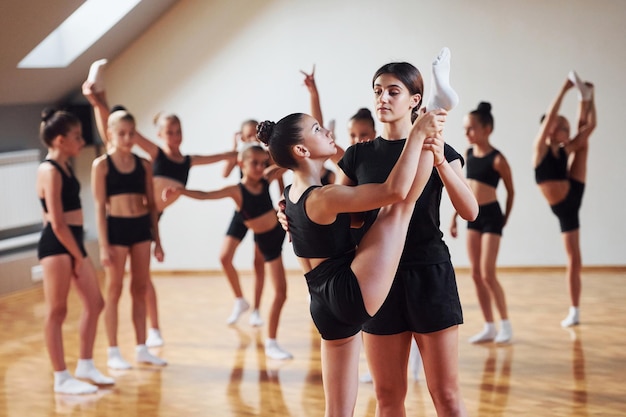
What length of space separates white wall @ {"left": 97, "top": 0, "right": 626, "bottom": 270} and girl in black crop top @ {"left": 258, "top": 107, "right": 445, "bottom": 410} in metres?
5.11

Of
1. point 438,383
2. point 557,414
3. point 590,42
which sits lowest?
point 557,414

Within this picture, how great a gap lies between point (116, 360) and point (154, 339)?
56cm

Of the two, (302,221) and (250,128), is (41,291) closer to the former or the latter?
(250,128)

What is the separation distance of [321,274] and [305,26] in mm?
5672

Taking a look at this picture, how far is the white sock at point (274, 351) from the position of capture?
531 centimetres

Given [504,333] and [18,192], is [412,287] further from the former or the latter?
[18,192]

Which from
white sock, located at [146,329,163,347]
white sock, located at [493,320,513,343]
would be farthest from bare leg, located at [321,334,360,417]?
white sock, located at [146,329,163,347]

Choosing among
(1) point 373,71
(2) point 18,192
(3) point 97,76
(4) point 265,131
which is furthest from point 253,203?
(2) point 18,192

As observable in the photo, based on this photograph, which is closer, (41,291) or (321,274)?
(321,274)

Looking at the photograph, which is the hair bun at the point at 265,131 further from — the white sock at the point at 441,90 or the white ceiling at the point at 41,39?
the white ceiling at the point at 41,39

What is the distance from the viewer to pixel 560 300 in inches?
260

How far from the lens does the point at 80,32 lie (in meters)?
8.02

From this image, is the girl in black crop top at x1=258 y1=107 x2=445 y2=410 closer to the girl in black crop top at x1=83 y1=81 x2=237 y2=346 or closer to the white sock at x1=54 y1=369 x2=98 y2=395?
the white sock at x1=54 y1=369 x2=98 y2=395

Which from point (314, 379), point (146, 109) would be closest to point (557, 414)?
point (314, 379)
